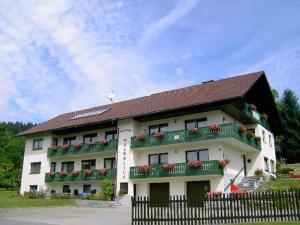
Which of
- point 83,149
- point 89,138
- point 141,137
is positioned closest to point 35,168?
point 89,138

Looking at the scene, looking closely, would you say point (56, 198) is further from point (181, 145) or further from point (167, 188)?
point (181, 145)

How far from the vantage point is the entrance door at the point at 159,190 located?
29891 millimetres

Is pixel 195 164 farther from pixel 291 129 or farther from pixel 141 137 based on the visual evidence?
pixel 291 129

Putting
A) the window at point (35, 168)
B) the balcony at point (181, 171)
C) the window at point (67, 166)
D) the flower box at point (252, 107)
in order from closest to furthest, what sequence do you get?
the balcony at point (181, 171), the flower box at point (252, 107), the window at point (67, 166), the window at point (35, 168)

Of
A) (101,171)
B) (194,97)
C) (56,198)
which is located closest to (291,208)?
(194,97)

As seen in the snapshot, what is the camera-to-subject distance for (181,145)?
29.5 meters

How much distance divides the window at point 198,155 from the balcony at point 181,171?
4.71 ft

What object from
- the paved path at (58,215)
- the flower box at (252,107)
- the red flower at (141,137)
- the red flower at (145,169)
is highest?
the flower box at (252,107)

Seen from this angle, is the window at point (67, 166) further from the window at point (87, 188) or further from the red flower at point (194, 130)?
the red flower at point (194, 130)

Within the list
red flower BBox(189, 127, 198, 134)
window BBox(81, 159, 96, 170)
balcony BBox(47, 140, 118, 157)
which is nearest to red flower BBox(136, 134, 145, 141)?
balcony BBox(47, 140, 118, 157)

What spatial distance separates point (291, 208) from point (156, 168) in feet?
50.5

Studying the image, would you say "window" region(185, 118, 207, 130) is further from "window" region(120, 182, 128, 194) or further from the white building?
"window" region(120, 182, 128, 194)

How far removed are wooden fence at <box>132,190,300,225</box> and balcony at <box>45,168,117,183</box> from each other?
1652cm

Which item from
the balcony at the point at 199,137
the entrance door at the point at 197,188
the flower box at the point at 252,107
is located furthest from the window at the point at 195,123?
the flower box at the point at 252,107
